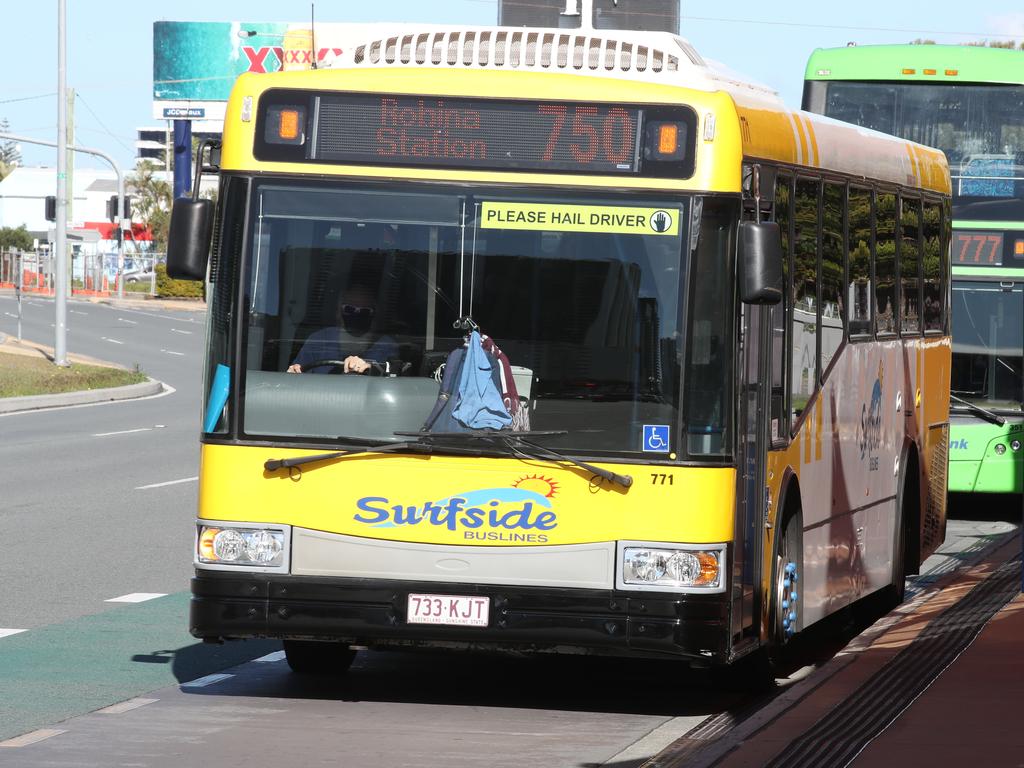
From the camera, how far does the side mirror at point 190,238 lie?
27.5 ft

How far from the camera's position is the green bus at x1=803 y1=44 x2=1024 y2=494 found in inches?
752

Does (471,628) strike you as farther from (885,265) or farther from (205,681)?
(885,265)

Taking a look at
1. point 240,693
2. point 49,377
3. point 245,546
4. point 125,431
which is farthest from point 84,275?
point 245,546

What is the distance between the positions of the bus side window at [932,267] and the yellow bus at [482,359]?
5.26 m

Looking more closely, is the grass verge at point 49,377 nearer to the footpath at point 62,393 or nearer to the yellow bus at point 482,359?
the footpath at point 62,393

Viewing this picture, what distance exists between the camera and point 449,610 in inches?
327

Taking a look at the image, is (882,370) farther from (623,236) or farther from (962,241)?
(962,241)

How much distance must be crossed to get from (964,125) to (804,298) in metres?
10.1

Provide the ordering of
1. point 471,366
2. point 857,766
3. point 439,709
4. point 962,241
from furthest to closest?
point 962,241 < point 439,709 < point 471,366 < point 857,766

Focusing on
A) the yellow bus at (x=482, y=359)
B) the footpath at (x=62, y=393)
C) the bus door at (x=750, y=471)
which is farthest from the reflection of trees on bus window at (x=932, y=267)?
the footpath at (x=62, y=393)

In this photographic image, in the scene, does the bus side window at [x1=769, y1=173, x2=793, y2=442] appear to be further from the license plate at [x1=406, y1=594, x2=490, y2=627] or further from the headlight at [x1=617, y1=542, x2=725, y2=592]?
the license plate at [x1=406, y1=594, x2=490, y2=627]

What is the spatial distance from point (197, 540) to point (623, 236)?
226 centimetres

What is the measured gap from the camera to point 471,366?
8.33 m

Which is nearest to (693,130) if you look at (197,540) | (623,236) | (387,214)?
(623,236)
